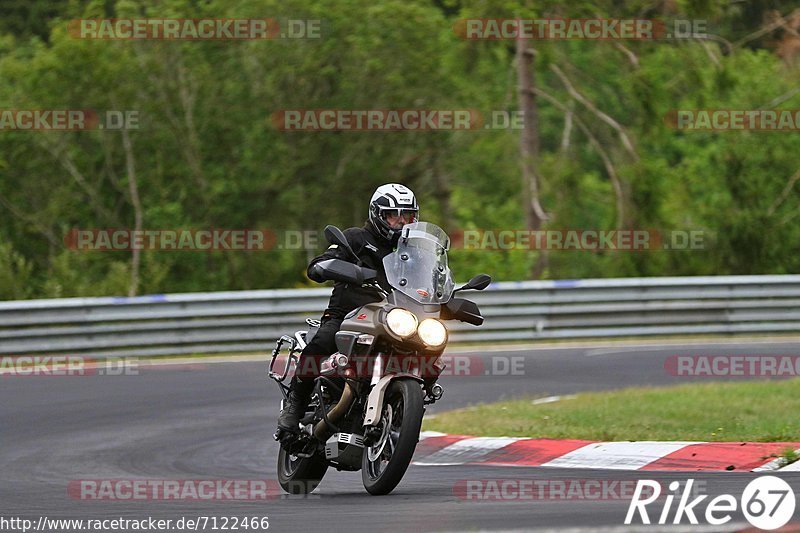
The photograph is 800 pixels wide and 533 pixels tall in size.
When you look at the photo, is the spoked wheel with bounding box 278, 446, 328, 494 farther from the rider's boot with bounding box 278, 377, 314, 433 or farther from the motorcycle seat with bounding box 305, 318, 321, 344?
the motorcycle seat with bounding box 305, 318, 321, 344

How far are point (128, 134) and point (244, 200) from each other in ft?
9.21

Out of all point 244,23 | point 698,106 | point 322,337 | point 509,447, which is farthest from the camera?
point 244,23

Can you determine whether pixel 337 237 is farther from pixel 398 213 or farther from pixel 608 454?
pixel 608 454

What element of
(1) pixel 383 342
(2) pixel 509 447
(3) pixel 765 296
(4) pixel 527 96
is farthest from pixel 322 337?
(4) pixel 527 96

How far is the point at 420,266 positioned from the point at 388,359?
0.61 m

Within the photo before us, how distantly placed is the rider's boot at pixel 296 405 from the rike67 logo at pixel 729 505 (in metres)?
2.47

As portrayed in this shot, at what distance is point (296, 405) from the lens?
9.47 m

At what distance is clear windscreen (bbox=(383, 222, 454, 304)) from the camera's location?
8.64m

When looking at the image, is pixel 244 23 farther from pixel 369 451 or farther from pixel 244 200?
pixel 369 451

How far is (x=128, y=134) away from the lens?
1194 inches

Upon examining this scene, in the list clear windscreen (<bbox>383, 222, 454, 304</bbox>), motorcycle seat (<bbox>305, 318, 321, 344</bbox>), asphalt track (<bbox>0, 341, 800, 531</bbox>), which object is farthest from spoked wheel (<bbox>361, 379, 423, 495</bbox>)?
motorcycle seat (<bbox>305, 318, 321, 344</bbox>)

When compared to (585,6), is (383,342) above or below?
below

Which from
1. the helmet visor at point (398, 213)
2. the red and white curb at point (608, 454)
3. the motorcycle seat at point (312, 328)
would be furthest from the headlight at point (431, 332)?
the red and white curb at point (608, 454)

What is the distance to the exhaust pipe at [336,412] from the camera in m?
8.80
